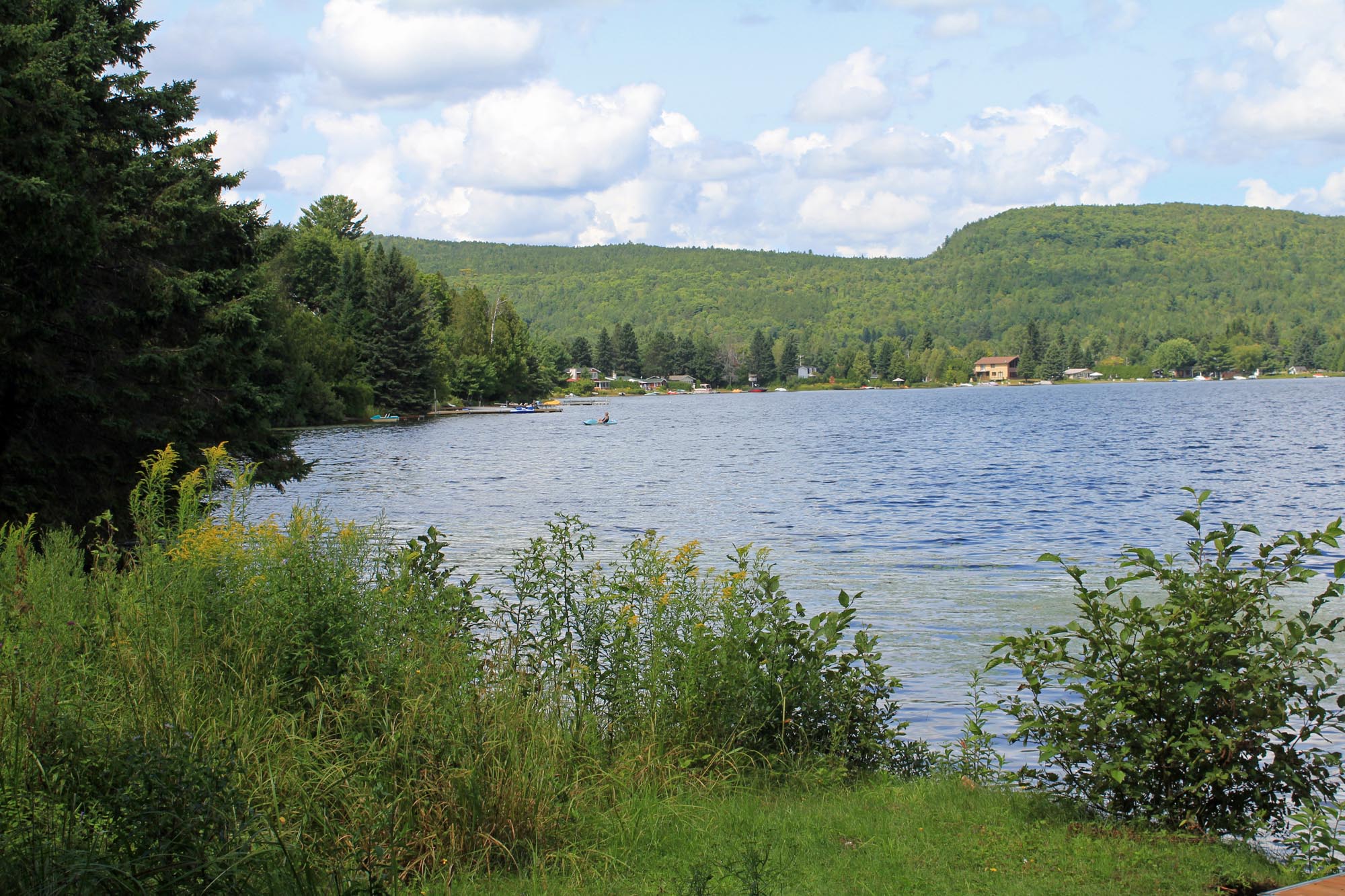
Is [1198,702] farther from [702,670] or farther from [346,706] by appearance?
[346,706]

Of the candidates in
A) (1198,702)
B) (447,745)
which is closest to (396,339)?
(447,745)

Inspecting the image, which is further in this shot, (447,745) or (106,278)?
(106,278)

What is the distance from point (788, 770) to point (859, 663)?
5.81 m

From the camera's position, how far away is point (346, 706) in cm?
635

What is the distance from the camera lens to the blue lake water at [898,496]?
17844 millimetres

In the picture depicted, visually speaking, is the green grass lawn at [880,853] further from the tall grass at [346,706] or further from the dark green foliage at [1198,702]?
the dark green foliage at [1198,702]

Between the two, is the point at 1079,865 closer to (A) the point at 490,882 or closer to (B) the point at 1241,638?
(B) the point at 1241,638

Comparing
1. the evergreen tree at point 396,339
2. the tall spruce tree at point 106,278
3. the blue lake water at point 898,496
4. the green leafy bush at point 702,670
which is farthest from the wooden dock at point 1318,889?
the evergreen tree at point 396,339

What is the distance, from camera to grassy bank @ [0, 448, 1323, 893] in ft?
15.8

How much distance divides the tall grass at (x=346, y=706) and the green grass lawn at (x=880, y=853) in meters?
0.23

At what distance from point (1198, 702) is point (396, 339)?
96109 millimetres

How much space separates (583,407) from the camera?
14612cm

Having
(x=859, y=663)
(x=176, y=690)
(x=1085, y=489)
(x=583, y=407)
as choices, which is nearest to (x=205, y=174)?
(x=859, y=663)

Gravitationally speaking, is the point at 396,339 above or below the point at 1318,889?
above
